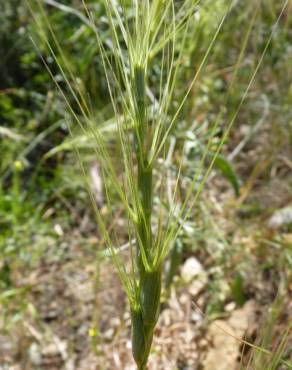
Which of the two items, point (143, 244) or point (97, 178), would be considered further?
point (97, 178)

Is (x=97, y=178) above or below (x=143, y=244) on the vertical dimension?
below

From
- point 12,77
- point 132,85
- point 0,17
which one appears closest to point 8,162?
point 12,77

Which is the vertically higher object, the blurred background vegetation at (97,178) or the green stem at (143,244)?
the green stem at (143,244)

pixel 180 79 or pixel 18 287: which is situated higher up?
pixel 180 79

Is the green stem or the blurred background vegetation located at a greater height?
the green stem

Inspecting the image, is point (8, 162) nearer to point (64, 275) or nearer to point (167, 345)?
point (64, 275)

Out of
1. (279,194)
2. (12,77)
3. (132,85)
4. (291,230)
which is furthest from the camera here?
(12,77)

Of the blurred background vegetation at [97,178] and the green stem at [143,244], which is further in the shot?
the blurred background vegetation at [97,178]

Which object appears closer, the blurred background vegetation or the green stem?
the green stem
